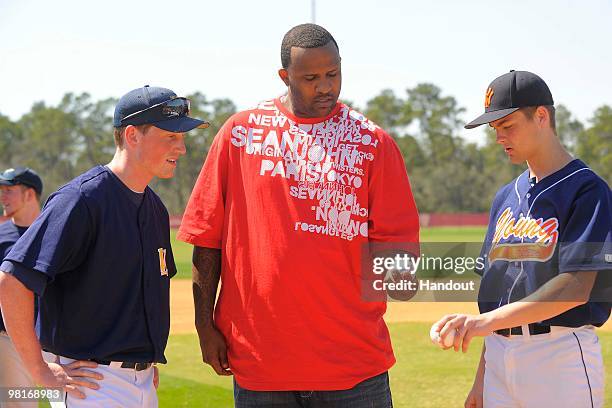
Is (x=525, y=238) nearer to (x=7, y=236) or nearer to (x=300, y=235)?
(x=300, y=235)

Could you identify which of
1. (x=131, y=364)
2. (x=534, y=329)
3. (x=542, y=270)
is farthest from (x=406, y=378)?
(x=131, y=364)

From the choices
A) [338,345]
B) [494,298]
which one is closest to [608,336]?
[494,298]

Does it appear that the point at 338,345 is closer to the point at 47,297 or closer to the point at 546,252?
the point at 546,252

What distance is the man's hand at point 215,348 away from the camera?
9.53 ft

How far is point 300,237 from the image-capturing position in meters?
2.80

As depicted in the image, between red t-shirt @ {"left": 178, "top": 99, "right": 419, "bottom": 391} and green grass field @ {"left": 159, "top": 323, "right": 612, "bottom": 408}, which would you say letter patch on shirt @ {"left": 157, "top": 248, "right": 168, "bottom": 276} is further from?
green grass field @ {"left": 159, "top": 323, "right": 612, "bottom": 408}

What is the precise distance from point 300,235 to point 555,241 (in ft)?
3.41

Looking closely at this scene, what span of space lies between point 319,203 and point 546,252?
3.17 ft

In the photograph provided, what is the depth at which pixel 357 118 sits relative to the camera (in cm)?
297

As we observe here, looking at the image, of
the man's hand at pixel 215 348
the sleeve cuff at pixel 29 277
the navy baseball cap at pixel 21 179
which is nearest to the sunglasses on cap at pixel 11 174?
the navy baseball cap at pixel 21 179

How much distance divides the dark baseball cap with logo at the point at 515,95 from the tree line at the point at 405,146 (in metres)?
68.7

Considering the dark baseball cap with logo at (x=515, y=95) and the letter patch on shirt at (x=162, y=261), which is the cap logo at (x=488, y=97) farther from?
the letter patch on shirt at (x=162, y=261)

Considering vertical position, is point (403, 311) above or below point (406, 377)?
below

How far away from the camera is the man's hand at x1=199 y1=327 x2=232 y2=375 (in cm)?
291
